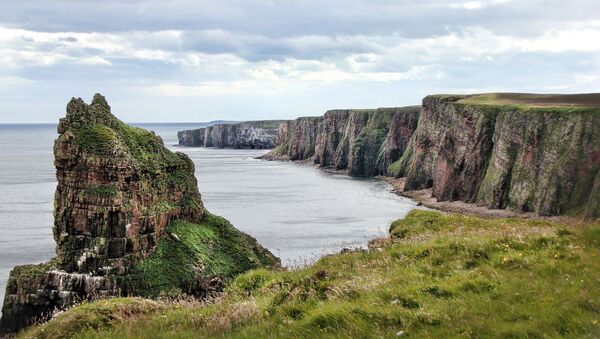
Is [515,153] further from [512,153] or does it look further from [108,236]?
[108,236]

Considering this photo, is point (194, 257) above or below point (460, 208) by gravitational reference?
above

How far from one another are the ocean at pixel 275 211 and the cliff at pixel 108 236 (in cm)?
900

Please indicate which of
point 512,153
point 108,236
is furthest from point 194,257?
point 512,153

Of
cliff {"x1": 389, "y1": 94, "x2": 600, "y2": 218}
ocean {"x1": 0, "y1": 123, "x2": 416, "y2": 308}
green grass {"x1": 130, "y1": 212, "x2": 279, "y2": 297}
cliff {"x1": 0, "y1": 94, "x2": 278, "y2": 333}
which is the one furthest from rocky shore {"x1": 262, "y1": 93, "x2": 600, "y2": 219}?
cliff {"x1": 0, "y1": 94, "x2": 278, "y2": 333}

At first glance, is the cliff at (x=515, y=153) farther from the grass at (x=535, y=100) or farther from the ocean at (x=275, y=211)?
the ocean at (x=275, y=211)

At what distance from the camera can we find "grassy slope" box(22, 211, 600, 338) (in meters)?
12.6

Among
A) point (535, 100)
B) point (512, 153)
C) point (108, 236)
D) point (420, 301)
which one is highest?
point (535, 100)

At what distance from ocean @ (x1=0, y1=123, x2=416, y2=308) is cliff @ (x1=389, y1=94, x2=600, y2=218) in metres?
13.3

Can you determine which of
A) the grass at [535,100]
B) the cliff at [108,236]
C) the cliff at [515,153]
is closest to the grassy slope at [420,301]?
the cliff at [108,236]

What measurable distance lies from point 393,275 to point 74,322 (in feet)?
29.6

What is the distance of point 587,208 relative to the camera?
91.2 metres

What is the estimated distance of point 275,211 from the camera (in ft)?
357

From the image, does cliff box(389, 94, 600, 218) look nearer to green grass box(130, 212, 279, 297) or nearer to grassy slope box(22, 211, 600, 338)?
green grass box(130, 212, 279, 297)

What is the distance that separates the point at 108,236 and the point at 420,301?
37453mm
